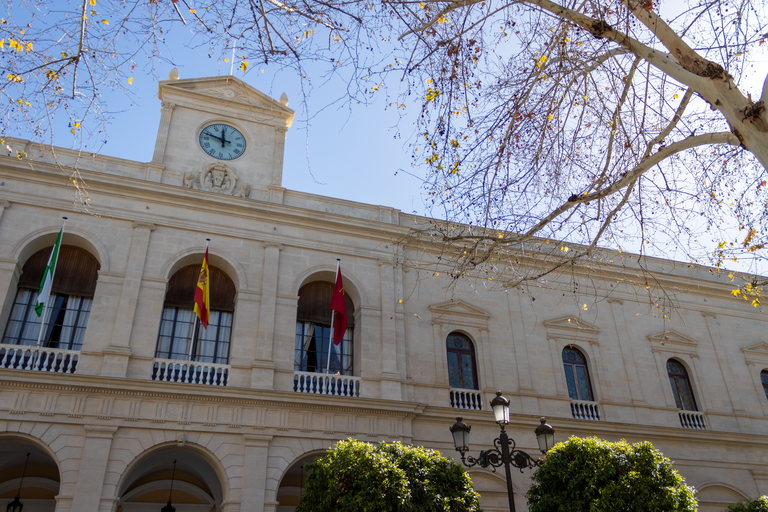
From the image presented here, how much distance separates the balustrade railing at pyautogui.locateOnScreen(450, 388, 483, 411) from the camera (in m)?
17.9

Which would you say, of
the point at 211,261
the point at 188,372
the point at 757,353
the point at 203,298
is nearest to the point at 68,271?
the point at 211,261

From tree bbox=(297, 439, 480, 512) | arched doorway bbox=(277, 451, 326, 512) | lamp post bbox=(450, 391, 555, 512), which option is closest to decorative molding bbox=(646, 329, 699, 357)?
lamp post bbox=(450, 391, 555, 512)

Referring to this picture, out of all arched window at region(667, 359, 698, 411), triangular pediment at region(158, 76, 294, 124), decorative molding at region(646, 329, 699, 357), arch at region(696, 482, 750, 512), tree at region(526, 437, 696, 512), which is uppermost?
triangular pediment at region(158, 76, 294, 124)

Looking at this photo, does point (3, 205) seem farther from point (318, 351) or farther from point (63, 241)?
point (318, 351)

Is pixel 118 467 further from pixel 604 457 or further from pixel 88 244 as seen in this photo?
pixel 604 457

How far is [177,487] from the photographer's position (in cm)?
1756

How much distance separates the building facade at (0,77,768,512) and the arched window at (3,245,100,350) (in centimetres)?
6

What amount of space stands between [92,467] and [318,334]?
23.3 feet

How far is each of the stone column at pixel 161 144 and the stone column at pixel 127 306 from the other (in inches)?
68.8

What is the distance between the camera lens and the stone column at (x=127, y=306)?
1479cm

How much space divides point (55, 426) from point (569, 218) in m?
12.0

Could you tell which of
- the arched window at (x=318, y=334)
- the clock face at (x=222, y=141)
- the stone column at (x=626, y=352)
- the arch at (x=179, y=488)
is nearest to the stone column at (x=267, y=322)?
the arched window at (x=318, y=334)

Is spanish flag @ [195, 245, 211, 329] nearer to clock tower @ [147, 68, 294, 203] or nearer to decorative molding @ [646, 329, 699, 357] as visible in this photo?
clock tower @ [147, 68, 294, 203]

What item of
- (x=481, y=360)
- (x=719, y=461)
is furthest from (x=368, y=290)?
(x=719, y=461)
